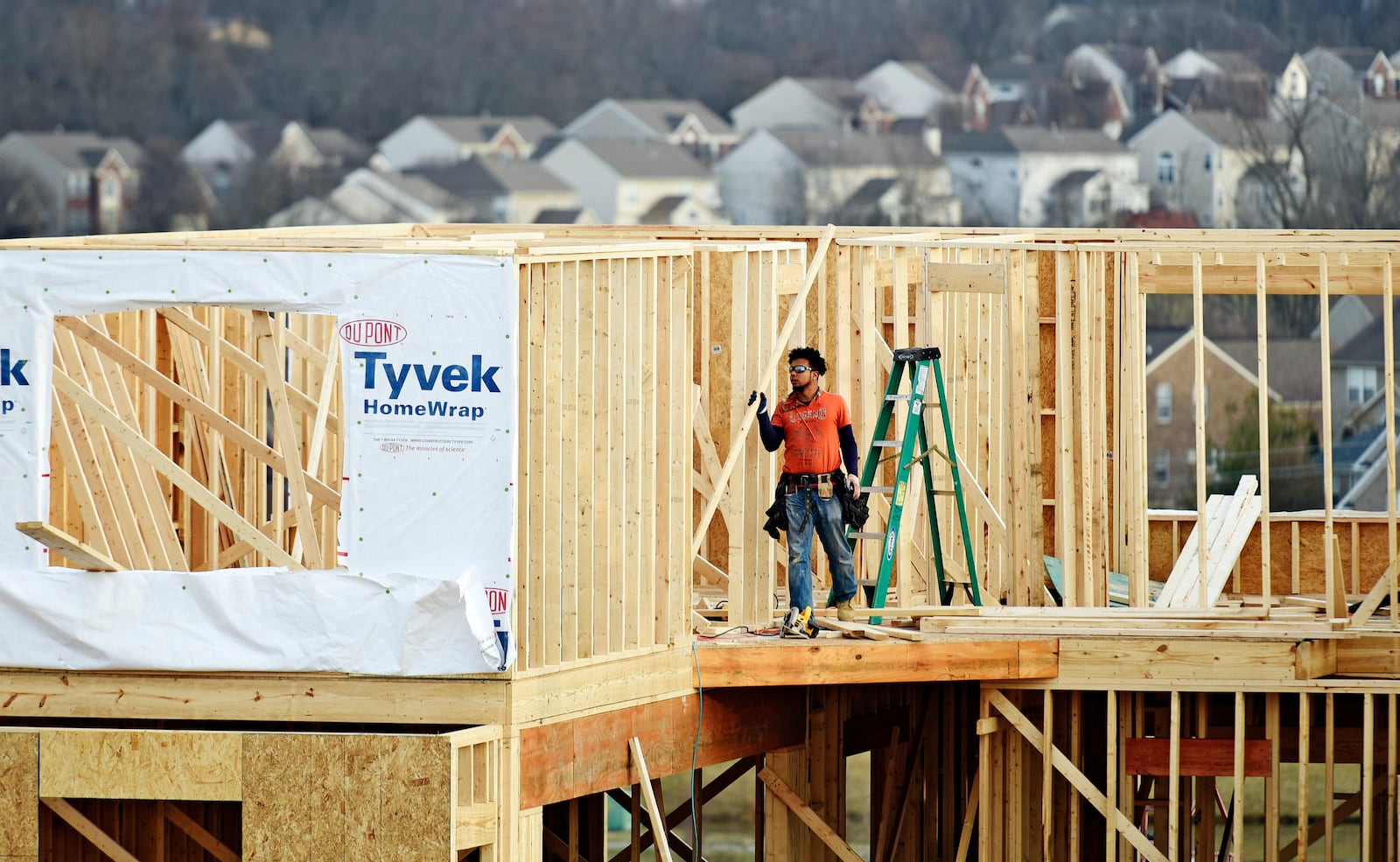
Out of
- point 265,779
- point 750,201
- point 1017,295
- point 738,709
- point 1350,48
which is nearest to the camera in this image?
point 265,779

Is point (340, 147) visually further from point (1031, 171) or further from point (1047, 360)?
point (1047, 360)

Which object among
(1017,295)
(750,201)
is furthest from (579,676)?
(750,201)

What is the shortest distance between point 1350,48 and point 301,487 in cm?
6650

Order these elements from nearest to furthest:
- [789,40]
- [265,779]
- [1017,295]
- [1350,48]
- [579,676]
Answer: [265,779], [579,676], [1017,295], [1350,48], [789,40]

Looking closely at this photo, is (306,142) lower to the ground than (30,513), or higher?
higher

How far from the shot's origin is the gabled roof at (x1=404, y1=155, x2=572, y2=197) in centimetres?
8212

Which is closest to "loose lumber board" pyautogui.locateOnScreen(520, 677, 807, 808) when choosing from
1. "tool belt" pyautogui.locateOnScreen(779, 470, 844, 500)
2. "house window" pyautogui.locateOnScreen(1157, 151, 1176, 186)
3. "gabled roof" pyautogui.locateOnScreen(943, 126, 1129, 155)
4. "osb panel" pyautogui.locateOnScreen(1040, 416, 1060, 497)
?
"tool belt" pyautogui.locateOnScreen(779, 470, 844, 500)

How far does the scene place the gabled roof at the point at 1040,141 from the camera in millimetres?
75938

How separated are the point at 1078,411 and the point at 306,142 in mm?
73720

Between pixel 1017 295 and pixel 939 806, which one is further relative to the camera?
pixel 939 806

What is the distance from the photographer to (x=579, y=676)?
11852 millimetres

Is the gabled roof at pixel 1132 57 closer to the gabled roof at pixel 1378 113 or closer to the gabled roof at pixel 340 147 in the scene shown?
the gabled roof at pixel 1378 113

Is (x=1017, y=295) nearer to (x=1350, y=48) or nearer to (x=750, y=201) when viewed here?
(x=1350, y=48)

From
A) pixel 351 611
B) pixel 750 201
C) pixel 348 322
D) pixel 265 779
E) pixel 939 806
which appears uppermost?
pixel 750 201
